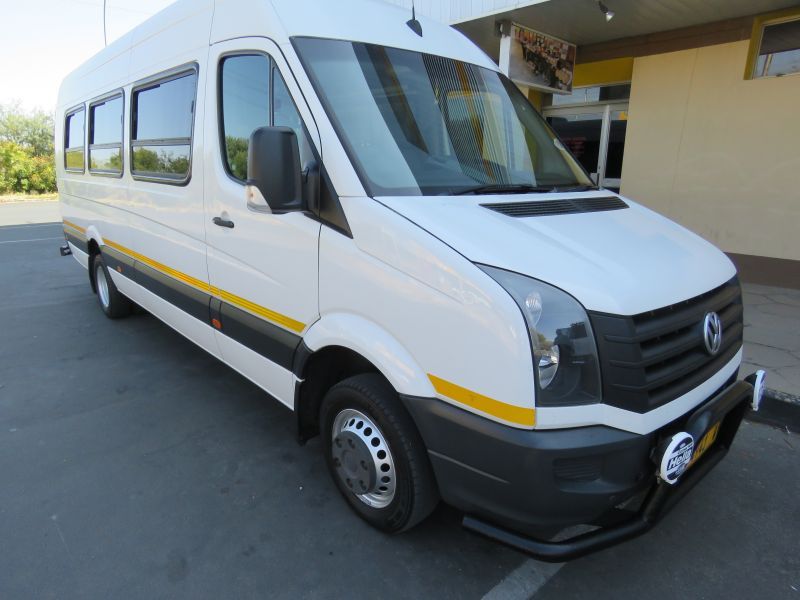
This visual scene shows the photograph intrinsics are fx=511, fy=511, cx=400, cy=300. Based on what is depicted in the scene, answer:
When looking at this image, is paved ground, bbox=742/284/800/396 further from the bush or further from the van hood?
the bush

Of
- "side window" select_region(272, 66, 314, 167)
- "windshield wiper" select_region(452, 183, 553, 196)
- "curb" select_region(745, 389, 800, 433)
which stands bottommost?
"curb" select_region(745, 389, 800, 433)

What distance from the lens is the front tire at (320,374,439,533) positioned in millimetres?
2189

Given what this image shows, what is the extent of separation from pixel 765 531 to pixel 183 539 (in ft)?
9.43

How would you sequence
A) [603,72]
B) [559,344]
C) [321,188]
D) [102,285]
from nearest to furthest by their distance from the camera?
[559,344]
[321,188]
[102,285]
[603,72]

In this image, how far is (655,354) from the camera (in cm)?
187

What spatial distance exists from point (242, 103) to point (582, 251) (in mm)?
2048

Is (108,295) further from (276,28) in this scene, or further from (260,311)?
(276,28)

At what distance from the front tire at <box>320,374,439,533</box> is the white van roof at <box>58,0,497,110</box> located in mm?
1747

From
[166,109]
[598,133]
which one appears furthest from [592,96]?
[166,109]

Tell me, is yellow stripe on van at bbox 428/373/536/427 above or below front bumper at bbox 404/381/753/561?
above

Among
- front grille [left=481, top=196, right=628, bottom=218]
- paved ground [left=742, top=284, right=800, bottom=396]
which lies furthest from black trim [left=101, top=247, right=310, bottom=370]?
paved ground [left=742, top=284, right=800, bottom=396]

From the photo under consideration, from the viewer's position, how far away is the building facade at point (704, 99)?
5965 mm

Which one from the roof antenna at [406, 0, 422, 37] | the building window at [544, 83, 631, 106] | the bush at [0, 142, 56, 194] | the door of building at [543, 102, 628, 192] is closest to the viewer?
the roof antenna at [406, 0, 422, 37]

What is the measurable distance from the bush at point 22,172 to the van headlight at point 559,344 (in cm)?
3284
